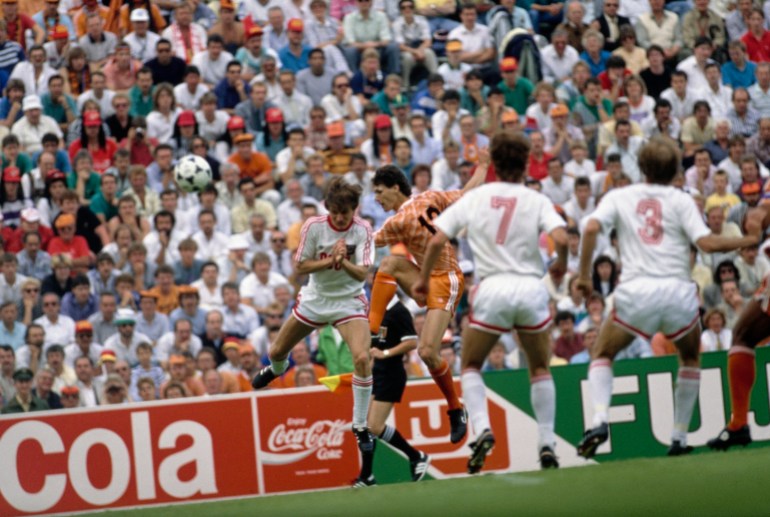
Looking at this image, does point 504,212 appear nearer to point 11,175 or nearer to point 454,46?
point 11,175

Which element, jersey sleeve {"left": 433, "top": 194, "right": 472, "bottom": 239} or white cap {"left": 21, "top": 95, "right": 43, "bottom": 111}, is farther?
white cap {"left": 21, "top": 95, "right": 43, "bottom": 111}

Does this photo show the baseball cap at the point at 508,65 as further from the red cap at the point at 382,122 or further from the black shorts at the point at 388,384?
the black shorts at the point at 388,384

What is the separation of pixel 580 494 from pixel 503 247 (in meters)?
1.72

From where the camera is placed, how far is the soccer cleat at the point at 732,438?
11.4 m

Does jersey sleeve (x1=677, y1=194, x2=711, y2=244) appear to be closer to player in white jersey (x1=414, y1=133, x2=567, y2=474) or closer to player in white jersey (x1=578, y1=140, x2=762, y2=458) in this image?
player in white jersey (x1=578, y1=140, x2=762, y2=458)

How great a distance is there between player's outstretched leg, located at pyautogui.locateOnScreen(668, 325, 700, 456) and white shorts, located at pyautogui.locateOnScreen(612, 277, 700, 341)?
0.70 ft

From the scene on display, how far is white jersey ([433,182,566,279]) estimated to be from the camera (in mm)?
10234

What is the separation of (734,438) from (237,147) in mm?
9951

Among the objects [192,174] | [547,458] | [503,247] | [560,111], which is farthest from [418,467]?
[560,111]

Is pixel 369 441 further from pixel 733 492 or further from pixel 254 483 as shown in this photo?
pixel 733 492

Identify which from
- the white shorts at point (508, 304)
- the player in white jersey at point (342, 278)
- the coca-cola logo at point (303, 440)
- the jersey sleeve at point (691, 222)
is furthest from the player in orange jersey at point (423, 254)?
the coca-cola logo at point (303, 440)

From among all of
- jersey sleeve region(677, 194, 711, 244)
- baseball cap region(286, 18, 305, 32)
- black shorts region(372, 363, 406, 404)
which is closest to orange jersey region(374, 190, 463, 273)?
A: black shorts region(372, 363, 406, 404)

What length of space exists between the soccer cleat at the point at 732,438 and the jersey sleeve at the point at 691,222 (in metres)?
1.92

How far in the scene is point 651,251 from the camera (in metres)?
10.2
